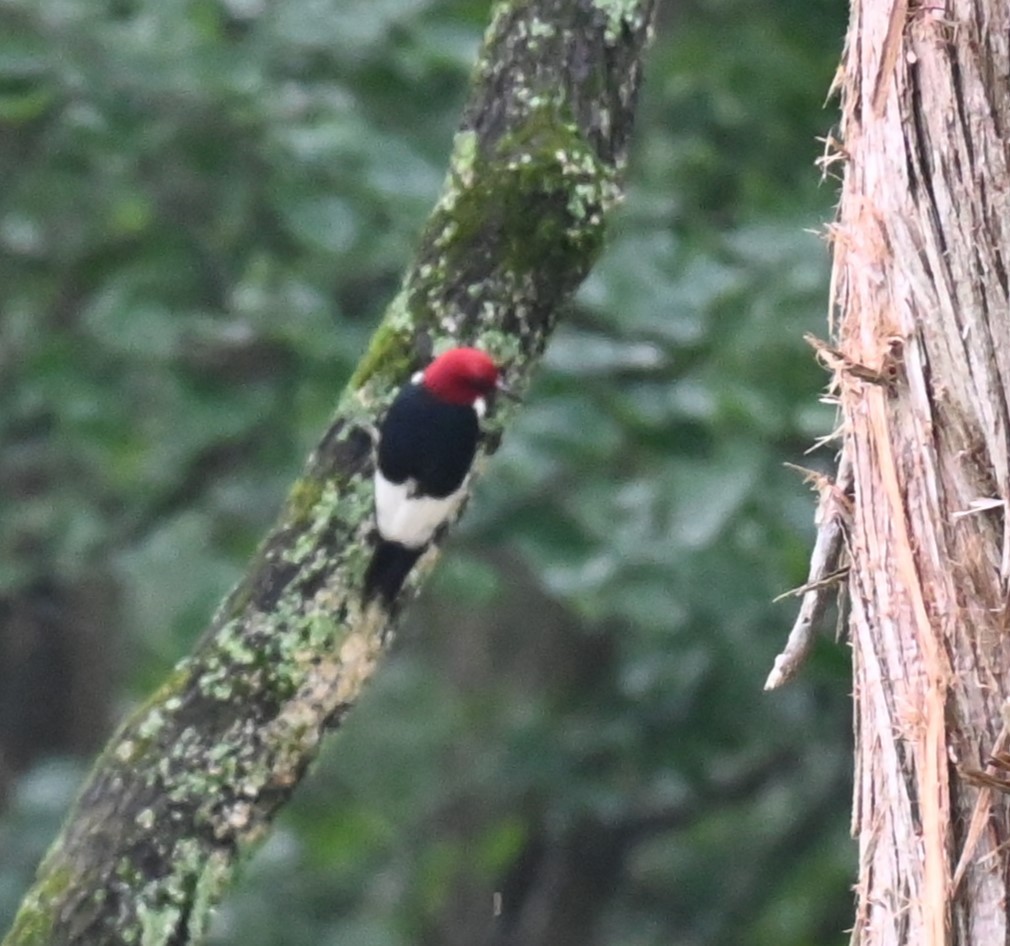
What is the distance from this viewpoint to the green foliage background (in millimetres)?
4543

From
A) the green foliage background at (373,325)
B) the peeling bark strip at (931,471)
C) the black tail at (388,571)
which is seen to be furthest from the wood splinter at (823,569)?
the green foliage background at (373,325)

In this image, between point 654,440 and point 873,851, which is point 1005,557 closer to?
point 873,851

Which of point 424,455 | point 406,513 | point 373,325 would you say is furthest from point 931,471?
point 373,325

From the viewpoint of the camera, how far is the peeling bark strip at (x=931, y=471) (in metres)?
2.12

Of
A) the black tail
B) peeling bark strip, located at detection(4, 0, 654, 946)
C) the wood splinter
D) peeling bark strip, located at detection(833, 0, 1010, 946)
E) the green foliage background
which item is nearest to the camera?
peeling bark strip, located at detection(833, 0, 1010, 946)

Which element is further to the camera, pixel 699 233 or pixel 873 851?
pixel 699 233

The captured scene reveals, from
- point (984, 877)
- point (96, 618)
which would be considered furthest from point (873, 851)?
point (96, 618)

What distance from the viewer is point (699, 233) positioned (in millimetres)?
4898

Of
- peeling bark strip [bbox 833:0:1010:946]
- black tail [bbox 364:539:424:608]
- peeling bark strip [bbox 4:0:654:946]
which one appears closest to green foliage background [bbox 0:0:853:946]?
peeling bark strip [bbox 4:0:654:946]

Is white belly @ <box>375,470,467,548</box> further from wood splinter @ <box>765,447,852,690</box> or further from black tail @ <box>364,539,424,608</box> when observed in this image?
wood splinter @ <box>765,447,852,690</box>

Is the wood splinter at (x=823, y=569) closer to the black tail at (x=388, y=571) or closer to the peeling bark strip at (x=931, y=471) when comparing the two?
the peeling bark strip at (x=931, y=471)

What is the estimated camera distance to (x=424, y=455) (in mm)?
3074

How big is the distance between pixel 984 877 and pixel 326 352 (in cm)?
282

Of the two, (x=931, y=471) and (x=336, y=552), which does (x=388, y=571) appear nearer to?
(x=336, y=552)
